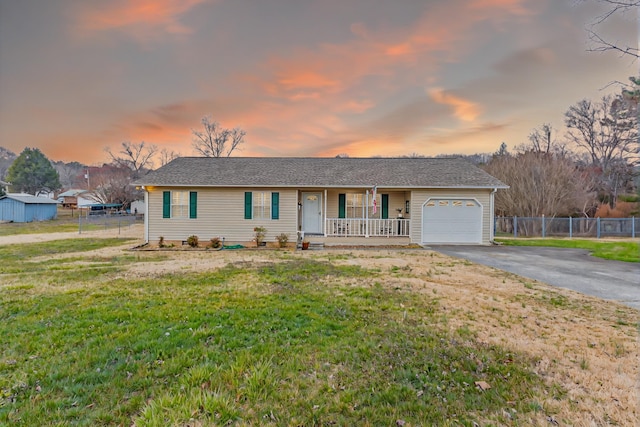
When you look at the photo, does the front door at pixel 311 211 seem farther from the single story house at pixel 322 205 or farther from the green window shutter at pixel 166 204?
the green window shutter at pixel 166 204

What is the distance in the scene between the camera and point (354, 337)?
388 centimetres

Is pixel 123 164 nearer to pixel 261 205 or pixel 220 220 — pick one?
pixel 220 220

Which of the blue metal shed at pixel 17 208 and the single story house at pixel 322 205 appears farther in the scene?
the blue metal shed at pixel 17 208

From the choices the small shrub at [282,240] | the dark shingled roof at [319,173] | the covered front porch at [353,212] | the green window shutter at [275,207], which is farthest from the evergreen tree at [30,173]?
the small shrub at [282,240]

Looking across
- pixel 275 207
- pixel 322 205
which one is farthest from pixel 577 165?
pixel 275 207

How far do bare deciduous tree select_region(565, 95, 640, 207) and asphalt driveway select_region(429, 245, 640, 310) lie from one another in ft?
67.2

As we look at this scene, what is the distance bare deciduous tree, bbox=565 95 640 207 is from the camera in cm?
2531

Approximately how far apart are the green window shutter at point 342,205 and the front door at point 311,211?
1055mm

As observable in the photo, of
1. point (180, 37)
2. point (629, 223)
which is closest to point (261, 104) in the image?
point (180, 37)

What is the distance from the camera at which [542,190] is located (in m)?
20.3

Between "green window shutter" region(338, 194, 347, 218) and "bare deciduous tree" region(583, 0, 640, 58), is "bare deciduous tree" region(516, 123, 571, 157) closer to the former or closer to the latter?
"green window shutter" region(338, 194, 347, 218)

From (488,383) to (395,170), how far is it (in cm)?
1426

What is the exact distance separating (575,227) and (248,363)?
24.5 metres

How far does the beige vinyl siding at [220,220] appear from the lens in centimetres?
1409
